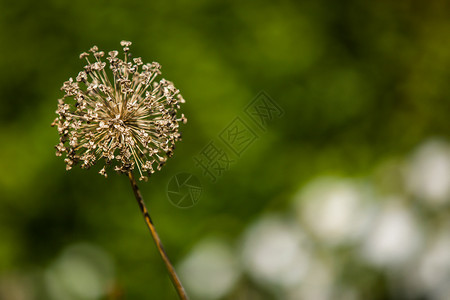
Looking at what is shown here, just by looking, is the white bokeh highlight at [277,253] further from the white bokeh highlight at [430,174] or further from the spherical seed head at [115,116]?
the spherical seed head at [115,116]

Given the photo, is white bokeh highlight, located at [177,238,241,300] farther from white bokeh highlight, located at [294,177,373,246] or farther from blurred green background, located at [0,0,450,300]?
white bokeh highlight, located at [294,177,373,246]

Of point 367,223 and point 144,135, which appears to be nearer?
point 144,135

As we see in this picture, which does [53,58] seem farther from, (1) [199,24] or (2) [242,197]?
(2) [242,197]

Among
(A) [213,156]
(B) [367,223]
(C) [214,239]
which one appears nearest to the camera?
(B) [367,223]

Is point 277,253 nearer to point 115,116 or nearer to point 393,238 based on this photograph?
point 393,238

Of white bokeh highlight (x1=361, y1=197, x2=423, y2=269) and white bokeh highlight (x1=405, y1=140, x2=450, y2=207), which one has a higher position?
Answer: white bokeh highlight (x1=405, y1=140, x2=450, y2=207)

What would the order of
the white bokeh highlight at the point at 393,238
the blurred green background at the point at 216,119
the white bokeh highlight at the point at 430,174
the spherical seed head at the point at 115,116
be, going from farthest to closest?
the blurred green background at the point at 216,119
the white bokeh highlight at the point at 430,174
the white bokeh highlight at the point at 393,238
the spherical seed head at the point at 115,116

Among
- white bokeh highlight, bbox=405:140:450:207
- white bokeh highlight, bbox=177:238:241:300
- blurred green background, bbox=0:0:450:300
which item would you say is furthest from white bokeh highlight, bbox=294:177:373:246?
white bokeh highlight, bbox=177:238:241:300

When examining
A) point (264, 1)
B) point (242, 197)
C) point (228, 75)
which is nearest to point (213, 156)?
point (242, 197)

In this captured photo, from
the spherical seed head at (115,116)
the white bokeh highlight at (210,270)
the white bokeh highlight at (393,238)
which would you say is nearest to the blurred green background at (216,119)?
the white bokeh highlight at (210,270)
